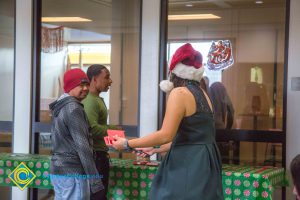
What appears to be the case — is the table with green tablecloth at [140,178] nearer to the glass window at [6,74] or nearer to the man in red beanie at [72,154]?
the man in red beanie at [72,154]

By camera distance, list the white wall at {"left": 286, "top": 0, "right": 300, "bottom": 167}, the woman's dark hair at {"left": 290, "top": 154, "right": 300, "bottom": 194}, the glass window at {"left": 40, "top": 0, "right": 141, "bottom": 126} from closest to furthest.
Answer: the woman's dark hair at {"left": 290, "top": 154, "right": 300, "bottom": 194}
the white wall at {"left": 286, "top": 0, "right": 300, "bottom": 167}
the glass window at {"left": 40, "top": 0, "right": 141, "bottom": 126}

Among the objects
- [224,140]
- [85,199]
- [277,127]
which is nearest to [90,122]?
[85,199]

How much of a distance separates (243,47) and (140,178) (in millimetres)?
1912

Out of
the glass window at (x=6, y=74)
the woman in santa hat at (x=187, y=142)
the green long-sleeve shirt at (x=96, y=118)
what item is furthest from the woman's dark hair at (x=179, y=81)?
the glass window at (x=6, y=74)

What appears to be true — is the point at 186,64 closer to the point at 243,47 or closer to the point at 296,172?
the point at 296,172

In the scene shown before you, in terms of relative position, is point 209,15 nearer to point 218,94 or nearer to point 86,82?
point 218,94

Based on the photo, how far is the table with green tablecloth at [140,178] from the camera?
3906 millimetres

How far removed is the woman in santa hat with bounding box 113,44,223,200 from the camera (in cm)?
321

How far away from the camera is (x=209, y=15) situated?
5.59 m

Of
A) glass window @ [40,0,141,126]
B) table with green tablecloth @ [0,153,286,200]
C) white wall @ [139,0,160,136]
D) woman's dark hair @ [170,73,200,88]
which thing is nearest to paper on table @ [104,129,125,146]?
table with green tablecloth @ [0,153,286,200]
